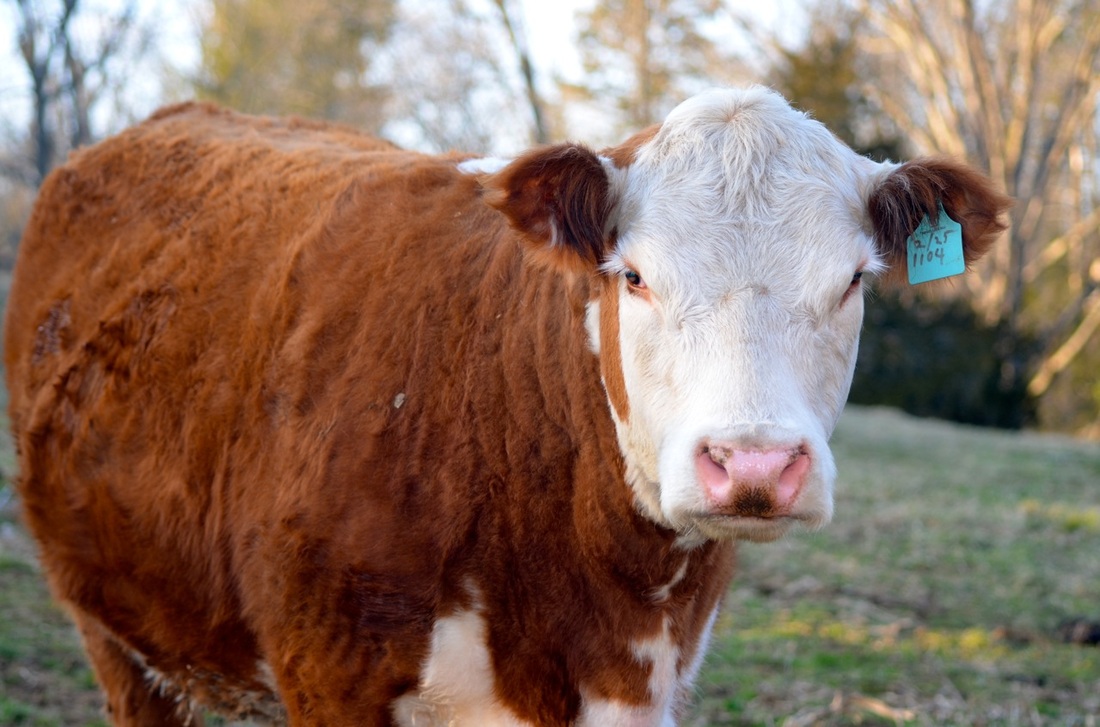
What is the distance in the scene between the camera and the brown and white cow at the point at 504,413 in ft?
7.45

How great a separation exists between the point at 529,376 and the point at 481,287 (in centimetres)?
28

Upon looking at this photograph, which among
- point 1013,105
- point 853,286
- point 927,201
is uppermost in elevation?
point 927,201

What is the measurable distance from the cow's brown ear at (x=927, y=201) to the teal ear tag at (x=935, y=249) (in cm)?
2

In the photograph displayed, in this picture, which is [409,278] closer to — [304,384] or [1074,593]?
[304,384]

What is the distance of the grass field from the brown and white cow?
5.86 ft

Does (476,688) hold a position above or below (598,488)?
below

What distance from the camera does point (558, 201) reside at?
8.08 ft

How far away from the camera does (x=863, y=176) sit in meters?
2.57

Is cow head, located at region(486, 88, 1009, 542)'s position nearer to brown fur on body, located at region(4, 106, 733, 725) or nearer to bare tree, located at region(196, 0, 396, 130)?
brown fur on body, located at region(4, 106, 733, 725)

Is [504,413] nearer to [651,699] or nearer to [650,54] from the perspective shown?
[651,699]

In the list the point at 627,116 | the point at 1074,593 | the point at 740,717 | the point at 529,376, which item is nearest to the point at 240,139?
the point at 529,376

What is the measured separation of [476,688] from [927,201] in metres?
1.52

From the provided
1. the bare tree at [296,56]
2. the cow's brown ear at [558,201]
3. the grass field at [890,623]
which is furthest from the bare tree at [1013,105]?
the cow's brown ear at [558,201]

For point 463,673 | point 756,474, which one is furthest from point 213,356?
point 756,474
